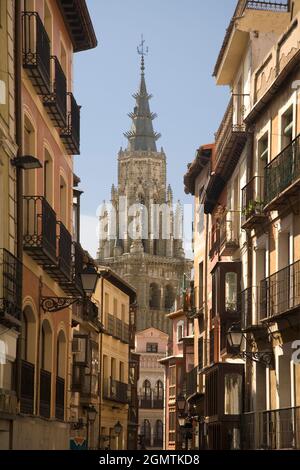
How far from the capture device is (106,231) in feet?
562

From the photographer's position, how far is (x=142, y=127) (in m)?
179

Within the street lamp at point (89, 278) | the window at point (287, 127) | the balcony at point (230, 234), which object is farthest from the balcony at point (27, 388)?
the balcony at point (230, 234)

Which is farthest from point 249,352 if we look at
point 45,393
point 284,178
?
point 45,393

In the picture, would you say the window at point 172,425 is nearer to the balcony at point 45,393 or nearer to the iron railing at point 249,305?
the iron railing at point 249,305

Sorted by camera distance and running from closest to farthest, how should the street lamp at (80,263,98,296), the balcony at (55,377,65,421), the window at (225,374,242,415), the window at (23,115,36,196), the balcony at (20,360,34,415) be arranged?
the balcony at (20,360,34,415)
the window at (23,115,36,196)
the street lamp at (80,263,98,296)
the balcony at (55,377,65,421)
the window at (225,374,242,415)

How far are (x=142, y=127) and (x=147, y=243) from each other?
59.1 ft

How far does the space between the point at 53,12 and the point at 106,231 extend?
145926 millimetres

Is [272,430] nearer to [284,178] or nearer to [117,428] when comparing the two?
[284,178]

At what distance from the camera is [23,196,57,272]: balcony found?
2144cm

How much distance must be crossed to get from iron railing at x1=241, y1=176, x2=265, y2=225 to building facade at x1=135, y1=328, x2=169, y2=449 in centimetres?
10308

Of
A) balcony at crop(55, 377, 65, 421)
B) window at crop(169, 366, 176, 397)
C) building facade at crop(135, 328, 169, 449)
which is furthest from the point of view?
building facade at crop(135, 328, 169, 449)

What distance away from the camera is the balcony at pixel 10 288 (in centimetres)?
1806

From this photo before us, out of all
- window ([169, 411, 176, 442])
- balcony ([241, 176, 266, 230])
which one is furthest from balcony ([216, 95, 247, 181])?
window ([169, 411, 176, 442])

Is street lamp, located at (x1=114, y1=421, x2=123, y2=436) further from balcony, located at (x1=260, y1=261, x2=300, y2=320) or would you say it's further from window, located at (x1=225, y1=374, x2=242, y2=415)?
balcony, located at (x1=260, y1=261, x2=300, y2=320)
